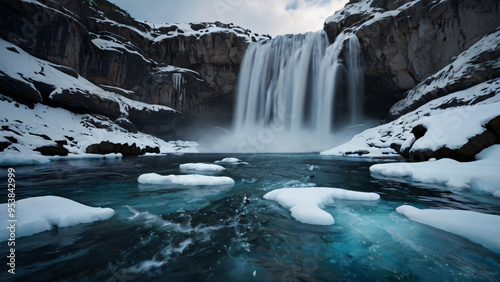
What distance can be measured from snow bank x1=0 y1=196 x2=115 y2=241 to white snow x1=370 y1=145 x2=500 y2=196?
10.1 meters

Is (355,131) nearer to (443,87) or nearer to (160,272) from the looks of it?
(443,87)

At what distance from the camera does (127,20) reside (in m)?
40.1

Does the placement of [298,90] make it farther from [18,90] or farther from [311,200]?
[18,90]

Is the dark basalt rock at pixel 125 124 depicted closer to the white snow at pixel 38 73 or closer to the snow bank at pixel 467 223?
the white snow at pixel 38 73

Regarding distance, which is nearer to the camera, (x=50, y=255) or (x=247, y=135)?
(x=50, y=255)

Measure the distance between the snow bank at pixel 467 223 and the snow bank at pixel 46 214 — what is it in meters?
6.50

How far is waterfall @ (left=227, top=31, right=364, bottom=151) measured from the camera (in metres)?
30.4

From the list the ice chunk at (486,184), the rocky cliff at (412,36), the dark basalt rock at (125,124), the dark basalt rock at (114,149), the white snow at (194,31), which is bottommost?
the ice chunk at (486,184)

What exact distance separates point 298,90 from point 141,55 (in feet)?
103

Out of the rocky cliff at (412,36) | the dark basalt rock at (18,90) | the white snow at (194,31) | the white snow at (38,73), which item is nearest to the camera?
the dark basalt rock at (18,90)

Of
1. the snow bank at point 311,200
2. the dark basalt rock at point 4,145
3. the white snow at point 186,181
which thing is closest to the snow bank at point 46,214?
the white snow at point 186,181

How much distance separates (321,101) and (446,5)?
58.4ft

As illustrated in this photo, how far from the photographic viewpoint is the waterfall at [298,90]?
30422 millimetres

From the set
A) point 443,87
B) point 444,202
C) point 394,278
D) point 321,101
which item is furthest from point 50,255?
point 321,101
